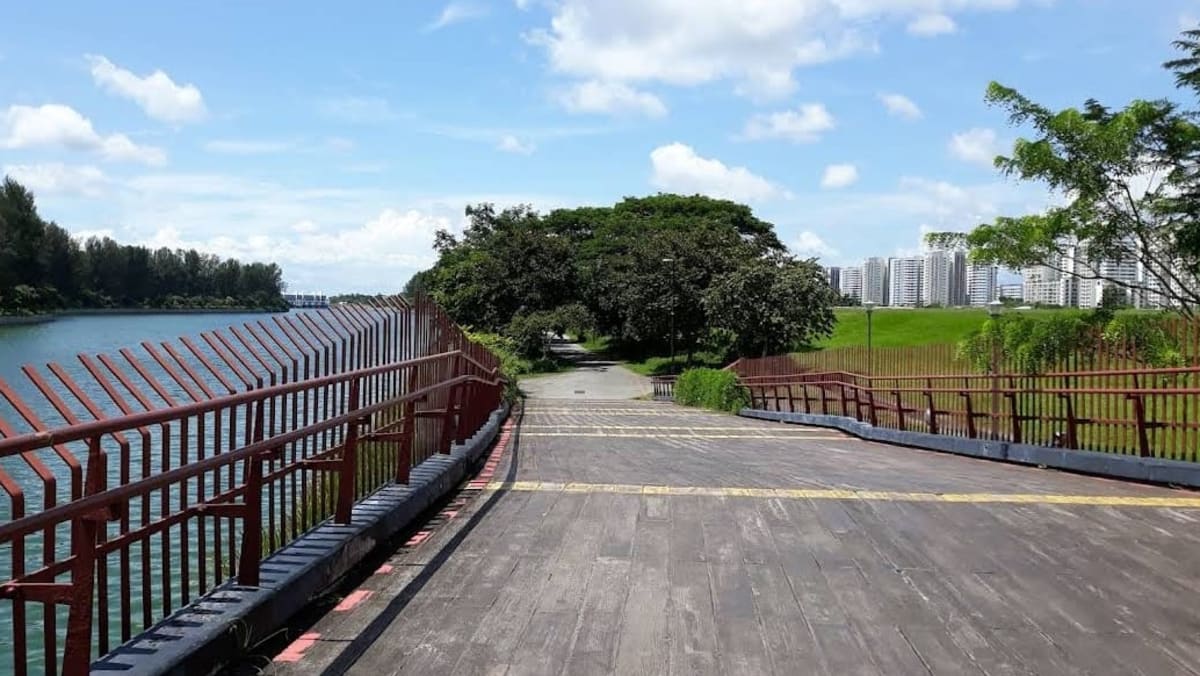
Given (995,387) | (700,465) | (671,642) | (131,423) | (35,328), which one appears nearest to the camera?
(131,423)

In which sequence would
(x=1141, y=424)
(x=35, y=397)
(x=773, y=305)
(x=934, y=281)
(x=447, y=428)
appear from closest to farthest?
(x=447, y=428) < (x=1141, y=424) < (x=35, y=397) < (x=773, y=305) < (x=934, y=281)

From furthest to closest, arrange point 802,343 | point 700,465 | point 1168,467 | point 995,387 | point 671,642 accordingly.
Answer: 1. point 802,343
2. point 995,387
3. point 700,465
4. point 1168,467
5. point 671,642

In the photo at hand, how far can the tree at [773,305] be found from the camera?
1775 inches

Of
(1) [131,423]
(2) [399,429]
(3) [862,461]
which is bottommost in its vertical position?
(3) [862,461]

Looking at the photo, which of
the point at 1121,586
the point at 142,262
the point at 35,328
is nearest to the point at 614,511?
the point at 1121,586

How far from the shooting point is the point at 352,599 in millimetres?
5078

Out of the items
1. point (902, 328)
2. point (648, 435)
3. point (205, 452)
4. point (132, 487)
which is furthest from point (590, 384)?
point (132, 487)

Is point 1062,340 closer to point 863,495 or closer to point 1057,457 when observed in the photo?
point 1057,457

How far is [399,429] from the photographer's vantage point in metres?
7.70

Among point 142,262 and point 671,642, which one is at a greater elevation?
point 142,262

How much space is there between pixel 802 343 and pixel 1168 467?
3731cm

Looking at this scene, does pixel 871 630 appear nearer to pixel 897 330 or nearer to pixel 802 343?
pixel 802 343

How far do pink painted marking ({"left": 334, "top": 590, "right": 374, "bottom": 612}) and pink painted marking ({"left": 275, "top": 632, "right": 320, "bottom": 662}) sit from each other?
0.39 m

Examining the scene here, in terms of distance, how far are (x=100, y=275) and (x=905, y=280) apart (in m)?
113
